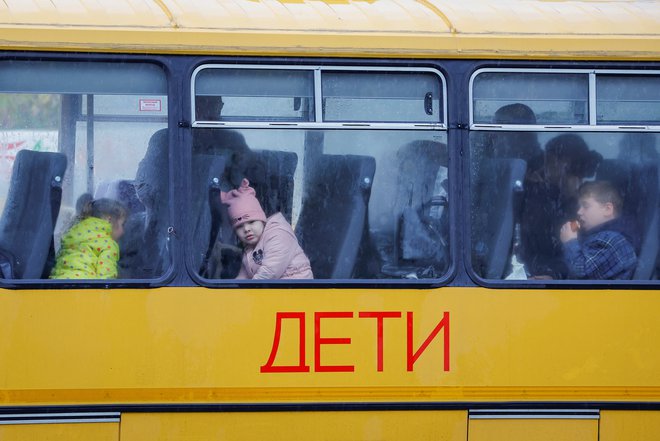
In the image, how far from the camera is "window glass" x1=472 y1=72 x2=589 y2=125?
5.47 meters

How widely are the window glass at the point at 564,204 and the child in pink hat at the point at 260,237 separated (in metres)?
0.95

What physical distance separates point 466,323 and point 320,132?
1.26 meters

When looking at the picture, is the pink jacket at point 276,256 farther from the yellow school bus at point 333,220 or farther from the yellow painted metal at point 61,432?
the yellow painted metal at point 61,432

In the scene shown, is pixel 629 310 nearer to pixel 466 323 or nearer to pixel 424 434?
pixel 466 323

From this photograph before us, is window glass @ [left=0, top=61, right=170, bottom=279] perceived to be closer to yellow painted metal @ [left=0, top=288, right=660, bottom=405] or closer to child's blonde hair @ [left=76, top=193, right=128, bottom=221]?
child's blonde hair @ [left=76, top=193, right=128, bottom=221]

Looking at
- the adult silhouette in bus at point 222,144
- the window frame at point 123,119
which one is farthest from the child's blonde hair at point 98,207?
the adult silhouette in bus at point 222,144

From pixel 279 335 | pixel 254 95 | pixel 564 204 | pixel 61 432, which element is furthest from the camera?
pixel 564 204

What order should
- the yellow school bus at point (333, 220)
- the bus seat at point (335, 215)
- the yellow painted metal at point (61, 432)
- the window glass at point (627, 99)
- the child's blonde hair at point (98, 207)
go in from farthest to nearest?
1. the window glass at point (627, 99)
2. the bus seat at point (335, 215)
3. the child's blonde hair at point (98, 207)
4. the yellow school bus at point (333, 220)
5. the yellow painted metal at point (61, 432)

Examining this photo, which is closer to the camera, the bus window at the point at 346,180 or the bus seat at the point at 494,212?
the bus window at the point at 346,180

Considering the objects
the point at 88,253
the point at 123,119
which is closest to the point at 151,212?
the point at 88,253

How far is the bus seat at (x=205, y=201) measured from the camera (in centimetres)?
532

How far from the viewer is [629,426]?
5379 mm

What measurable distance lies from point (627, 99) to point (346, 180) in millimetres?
1583

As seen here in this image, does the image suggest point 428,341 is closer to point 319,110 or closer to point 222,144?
point 319,110
